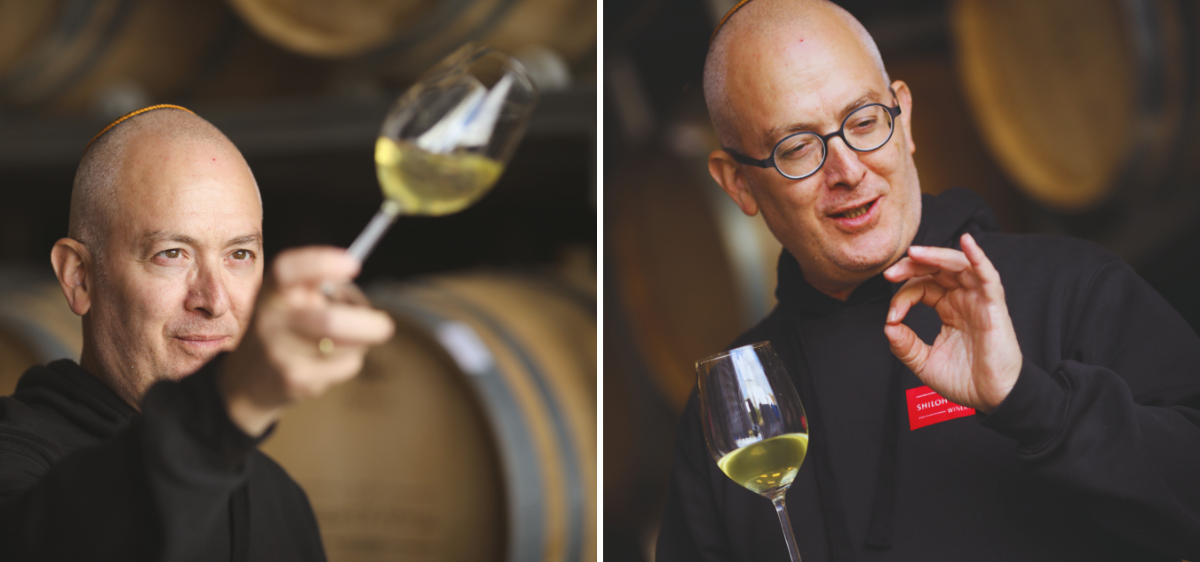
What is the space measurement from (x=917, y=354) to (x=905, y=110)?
0.26m

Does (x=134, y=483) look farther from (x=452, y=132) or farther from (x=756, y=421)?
(x=756, y=421)

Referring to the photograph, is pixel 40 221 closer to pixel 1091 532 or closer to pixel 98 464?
pixel 98 464

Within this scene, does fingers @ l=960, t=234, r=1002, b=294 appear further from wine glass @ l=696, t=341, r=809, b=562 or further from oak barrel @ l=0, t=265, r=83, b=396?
oak barrel @ l=0, t=265, r=83, b=396

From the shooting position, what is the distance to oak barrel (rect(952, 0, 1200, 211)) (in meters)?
0.93

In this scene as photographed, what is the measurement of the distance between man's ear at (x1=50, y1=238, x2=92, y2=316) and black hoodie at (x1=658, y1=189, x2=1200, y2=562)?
2.26ft

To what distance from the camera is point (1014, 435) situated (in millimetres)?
718

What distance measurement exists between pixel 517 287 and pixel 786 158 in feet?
2.95

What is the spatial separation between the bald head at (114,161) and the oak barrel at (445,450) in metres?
0.57

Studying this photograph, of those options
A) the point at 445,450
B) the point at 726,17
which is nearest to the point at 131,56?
the point at 445,450

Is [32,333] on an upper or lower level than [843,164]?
upper

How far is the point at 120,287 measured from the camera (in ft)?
2.52

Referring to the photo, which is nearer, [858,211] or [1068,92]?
[858,211]

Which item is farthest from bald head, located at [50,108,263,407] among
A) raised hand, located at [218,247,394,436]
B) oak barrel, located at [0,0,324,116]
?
oak barrel, located at [0,0,324,116]

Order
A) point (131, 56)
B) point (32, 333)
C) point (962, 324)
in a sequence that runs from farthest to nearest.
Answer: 1. point (131, 56)
2. point (32, 333)
3. point (962, 324)
